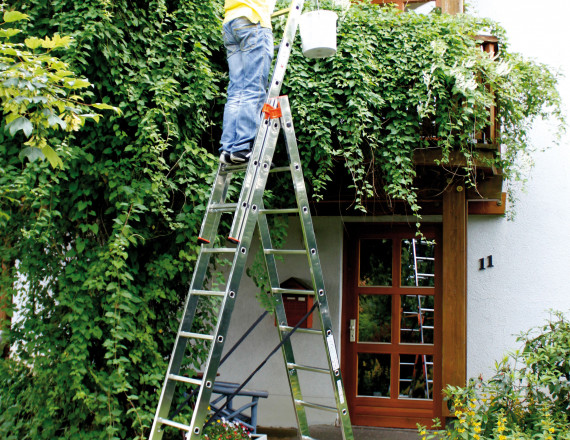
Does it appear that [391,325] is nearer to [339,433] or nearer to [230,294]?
[339,433]

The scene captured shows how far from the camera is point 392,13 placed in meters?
4.55

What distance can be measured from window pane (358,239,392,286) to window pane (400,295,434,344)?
0.33 metres

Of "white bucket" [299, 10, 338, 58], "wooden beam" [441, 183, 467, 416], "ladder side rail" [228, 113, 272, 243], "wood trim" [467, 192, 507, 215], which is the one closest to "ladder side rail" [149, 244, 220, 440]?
"ladder side rail" [228, 113, 272, 243]

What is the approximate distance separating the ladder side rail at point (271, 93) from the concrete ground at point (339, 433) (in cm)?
316

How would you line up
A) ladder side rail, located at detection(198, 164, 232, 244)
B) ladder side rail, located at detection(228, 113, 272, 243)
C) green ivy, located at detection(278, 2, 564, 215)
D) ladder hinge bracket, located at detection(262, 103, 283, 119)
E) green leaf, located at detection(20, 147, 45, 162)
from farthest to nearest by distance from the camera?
green ivy, located at detection(278, 2, 564, 215), ladder side rail, located at detection(198, 164, 232, 244), ladder hinge bracket, located at detection(262, 103, 283, 119), ladder side rail, located at detection(228, 113, 272, 243), green leaf, located at detection(20, 147, 45, 162)

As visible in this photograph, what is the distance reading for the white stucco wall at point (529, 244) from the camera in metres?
5.72

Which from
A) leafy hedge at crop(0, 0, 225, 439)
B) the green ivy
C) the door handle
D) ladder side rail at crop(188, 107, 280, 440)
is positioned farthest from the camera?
the door handle

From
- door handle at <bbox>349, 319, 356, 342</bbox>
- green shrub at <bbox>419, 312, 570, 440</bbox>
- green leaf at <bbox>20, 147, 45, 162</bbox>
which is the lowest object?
green shrub at <bbox>419, 312, 570, 440</bbox>

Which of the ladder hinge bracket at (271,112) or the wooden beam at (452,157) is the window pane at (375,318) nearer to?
the wooden beam at (452,157)

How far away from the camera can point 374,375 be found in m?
6.05

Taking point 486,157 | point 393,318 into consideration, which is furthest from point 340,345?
point 486,157

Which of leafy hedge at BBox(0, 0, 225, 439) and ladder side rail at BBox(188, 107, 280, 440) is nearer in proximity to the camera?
ladder side rail at BBox(188, 107, 280, 440)

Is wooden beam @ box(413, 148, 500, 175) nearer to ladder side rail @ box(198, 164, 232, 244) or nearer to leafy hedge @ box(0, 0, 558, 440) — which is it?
leafy hedge @ box(0, 0, 558, 440)

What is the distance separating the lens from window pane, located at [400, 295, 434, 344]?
19.8 feet
